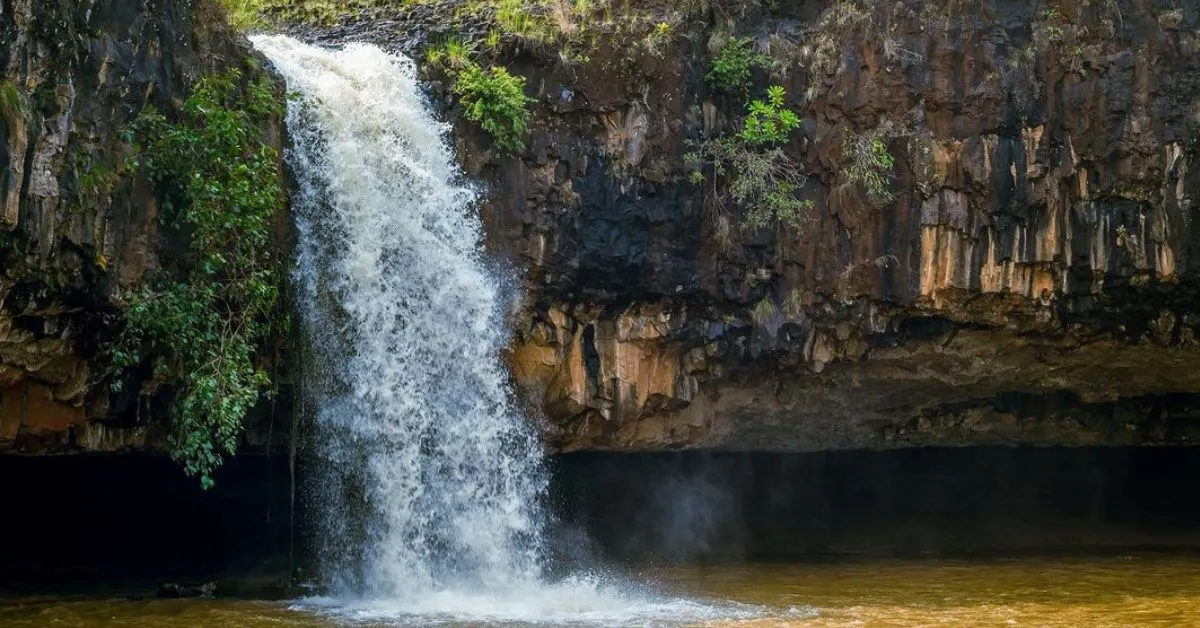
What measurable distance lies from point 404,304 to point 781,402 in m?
5.94

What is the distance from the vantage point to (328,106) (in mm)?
14812

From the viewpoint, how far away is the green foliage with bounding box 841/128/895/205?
51.6 ft

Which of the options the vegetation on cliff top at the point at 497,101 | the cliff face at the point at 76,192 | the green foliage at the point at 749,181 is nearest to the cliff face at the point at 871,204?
the green foliage at the point at 749,181

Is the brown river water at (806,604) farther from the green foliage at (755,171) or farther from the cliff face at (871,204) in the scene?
the green foliage at (755,171)

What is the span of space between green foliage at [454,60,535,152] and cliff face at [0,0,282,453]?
2.80 m

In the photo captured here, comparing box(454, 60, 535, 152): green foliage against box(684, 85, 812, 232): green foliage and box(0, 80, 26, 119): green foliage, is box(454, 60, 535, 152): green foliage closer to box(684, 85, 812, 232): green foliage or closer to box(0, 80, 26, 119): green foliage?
box(684, 85, 812, 232): green foliage

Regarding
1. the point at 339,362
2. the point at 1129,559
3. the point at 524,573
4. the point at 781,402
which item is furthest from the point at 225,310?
the point at 1129,559

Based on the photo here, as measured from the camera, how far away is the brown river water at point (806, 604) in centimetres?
1234

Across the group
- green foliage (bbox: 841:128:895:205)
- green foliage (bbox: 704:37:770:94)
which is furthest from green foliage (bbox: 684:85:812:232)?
green foliage (bbox: 841:128:895:205)

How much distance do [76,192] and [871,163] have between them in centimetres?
953

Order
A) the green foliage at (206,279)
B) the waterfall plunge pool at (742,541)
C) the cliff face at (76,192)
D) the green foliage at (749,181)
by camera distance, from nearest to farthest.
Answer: the cliff face at (76,192) < the green foliage at (206,279) < the waterfall plunge pool at (742,541) < the green foliage at (749,181)

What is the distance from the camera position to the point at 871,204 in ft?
52.2

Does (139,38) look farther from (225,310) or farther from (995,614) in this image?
(995,614)

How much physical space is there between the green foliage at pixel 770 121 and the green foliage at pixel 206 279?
6212 millimetres
